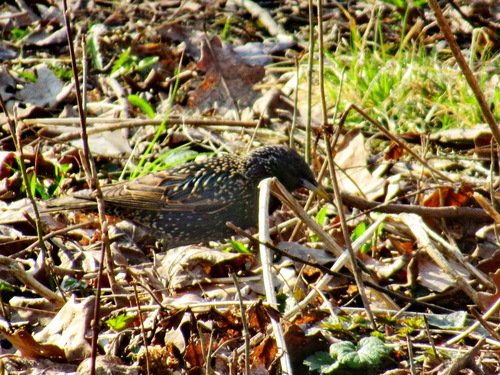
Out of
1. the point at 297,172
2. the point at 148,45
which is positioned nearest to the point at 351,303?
the point at 297,172

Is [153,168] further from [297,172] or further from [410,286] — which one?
[410,286]

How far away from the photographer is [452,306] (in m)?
4.54

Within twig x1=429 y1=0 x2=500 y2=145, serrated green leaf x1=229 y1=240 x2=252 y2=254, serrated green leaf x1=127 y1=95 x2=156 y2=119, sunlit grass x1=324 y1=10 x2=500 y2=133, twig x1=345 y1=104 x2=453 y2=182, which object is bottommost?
serrated green leaf x1=229 y1=240 x2=252 y2=254

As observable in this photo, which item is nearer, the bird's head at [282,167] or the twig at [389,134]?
the twig at [389,134]

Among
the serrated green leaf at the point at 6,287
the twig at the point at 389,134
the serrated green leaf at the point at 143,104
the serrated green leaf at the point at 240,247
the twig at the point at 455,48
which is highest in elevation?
the twig at the point at 455,48

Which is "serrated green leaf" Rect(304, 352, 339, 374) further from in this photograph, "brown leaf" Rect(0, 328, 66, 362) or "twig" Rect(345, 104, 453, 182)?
"brown leaf" Rect(0, 328, 66, 362)

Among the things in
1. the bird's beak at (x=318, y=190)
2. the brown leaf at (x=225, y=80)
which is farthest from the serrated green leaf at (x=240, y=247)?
the brown leaf at (x=225, y=80)

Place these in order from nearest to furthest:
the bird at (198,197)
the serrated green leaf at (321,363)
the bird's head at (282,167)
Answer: the serrated green leaf at (321,363) < the bird's head at (282,167) < the bird at (198,197)

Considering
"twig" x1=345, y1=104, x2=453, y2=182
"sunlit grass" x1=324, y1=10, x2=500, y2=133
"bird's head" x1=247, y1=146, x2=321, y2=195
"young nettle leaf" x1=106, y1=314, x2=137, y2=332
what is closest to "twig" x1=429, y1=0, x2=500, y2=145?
"twig" x1=345, y1=104, x2=453, y2=182

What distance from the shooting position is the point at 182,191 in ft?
19.6

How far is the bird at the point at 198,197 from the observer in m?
5.87

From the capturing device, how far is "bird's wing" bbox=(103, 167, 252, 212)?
232 inches

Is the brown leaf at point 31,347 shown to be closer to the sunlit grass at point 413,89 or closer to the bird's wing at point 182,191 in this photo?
the bird's wing at point 182,191

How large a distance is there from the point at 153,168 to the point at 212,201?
812 millimetres
